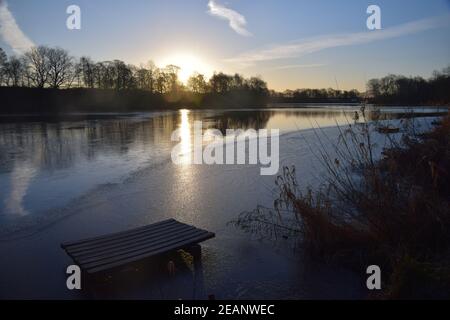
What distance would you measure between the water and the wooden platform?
34 cm

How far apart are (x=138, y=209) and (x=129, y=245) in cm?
235

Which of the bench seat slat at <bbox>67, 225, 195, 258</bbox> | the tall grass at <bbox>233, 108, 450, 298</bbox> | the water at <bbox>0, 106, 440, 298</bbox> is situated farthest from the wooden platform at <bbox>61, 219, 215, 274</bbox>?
the tall grass at <bbox>233, 108, 450, 298</bbox>

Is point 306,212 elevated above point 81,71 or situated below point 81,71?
below

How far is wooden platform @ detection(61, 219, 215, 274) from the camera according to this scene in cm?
427

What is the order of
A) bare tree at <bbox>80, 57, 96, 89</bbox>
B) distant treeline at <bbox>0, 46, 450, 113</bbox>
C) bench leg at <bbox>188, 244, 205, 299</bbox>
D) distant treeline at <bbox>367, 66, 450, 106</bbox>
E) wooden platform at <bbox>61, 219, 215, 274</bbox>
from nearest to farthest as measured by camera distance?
bench leg at <bbox>188, 244, 205, 299</bbox> → wooden platform at <bbox>61, 219, 215, 274</bbox> → distant treeline at <bbox>367, 66, 450, 106</bbox> → distant treeline at <bbox>0, 46, 450, 113</bbox> → bare tree at <bbox>80, 57, 96, 89</bbox>

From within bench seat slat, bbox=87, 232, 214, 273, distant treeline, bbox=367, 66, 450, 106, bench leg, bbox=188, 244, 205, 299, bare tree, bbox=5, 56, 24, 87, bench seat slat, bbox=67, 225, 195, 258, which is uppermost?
bare tree, bbox=5, 56, 24, 87

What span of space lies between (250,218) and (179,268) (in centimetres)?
219

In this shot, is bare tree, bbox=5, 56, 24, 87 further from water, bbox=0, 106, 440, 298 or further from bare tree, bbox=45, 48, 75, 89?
water, bbox=0, 106, 440, 298

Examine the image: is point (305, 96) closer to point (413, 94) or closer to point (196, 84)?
point (196, 84)

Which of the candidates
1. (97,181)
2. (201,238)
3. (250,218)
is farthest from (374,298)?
(97,181)

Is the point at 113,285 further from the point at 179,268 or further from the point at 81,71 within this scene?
the point at 81,71

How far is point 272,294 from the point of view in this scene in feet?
13.3

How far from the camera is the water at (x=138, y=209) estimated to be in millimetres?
4309

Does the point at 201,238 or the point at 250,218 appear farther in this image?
the point at 250,218
